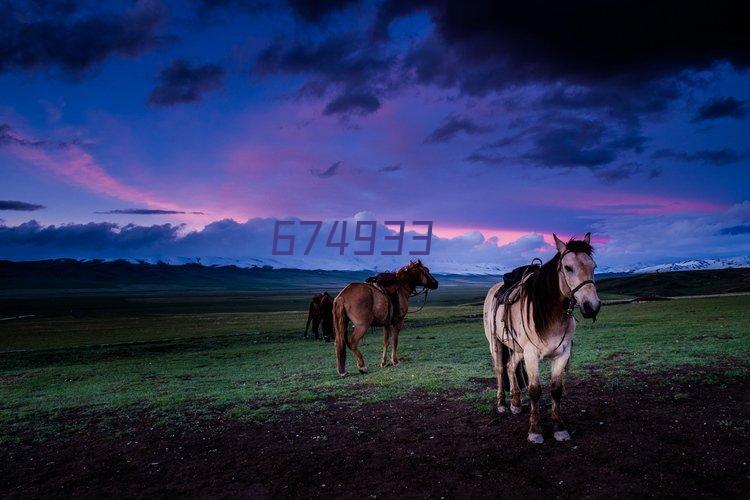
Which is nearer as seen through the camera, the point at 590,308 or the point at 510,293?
the point at 590,308

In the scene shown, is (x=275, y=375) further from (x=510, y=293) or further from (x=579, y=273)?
(x=579, y=273)

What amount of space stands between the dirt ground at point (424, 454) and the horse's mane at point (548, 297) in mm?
1816

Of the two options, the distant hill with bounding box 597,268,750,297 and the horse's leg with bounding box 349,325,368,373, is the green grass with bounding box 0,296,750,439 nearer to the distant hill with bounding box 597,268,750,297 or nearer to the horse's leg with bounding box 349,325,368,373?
the horse's leg with bounding box 349,325,368,373

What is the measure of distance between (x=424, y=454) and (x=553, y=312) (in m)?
2.89

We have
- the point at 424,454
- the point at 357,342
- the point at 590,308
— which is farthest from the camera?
the point at 357,342

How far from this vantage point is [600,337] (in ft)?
63.6

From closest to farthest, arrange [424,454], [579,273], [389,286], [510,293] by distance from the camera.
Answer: [579,273] → [424,454] → [510,293] → [389,286]

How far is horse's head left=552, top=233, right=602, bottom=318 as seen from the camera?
5.82 metres

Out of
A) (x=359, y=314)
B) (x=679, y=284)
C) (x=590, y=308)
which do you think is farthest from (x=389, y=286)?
(x=679, y=284)

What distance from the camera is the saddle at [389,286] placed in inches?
564

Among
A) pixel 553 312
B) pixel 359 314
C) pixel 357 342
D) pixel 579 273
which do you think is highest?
pixel 579 273

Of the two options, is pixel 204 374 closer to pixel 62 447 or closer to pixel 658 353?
pixel 62 447

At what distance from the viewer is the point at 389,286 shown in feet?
48.0

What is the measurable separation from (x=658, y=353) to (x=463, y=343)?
9392 mm
